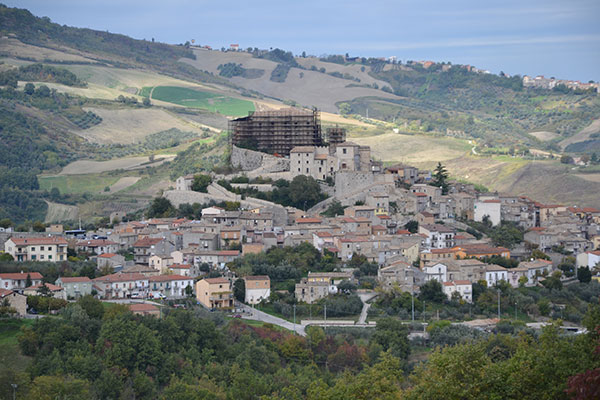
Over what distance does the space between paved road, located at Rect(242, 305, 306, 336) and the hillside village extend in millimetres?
706

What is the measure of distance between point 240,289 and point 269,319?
7.14 feet

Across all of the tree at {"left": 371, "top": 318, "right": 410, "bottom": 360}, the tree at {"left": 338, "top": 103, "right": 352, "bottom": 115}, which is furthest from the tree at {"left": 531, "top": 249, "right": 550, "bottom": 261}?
the tree at {"left": 338, "top": 103, "right": 352, "bottom": 115}

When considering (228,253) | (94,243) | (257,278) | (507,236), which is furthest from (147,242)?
(507,236)

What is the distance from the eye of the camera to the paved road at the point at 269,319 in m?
37.2

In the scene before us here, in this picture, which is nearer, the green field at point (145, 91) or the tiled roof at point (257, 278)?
the tiled roof at point (257, 278)

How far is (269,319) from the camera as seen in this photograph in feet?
125

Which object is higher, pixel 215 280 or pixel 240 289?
pixel 215 280

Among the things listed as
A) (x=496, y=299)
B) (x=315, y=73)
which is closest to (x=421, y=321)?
(x=496, y=299)

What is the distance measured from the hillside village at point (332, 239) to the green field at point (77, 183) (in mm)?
23264

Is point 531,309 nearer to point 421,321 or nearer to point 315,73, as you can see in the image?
point 421,321

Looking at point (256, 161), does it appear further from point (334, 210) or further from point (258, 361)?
point (258, 361)

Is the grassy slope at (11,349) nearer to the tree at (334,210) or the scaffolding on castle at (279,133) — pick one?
the tree at (334,210)

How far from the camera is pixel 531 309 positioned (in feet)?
135

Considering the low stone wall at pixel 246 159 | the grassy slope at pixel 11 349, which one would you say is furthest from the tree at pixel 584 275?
the grassy slope at pixel 11 349
